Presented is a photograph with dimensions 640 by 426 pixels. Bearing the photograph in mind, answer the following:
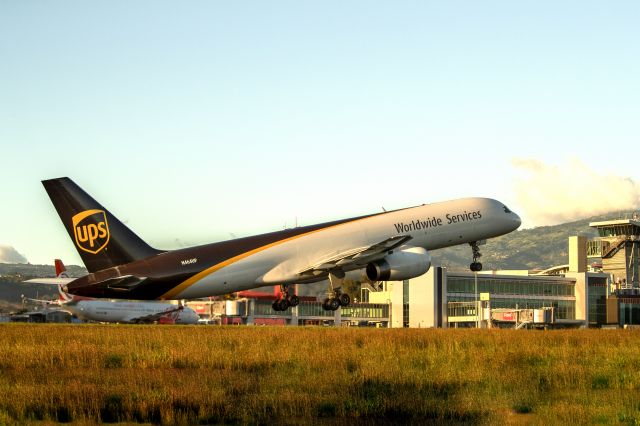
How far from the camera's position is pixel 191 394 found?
29219mm

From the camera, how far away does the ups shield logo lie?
5159cm

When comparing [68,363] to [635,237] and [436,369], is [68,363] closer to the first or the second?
[436,369]

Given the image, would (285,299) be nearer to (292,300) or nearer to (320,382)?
(292,300)

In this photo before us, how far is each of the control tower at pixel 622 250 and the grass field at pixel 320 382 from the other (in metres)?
130

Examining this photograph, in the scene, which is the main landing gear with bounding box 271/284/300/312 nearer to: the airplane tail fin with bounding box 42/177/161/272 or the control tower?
the airplane tail fin with bounding box 42/177/161/272

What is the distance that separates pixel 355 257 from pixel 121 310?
86734 millimetres

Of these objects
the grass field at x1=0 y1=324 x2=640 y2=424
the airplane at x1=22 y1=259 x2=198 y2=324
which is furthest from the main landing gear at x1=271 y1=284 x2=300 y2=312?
the airplane at x1=22 y1=259 x2=198 y2=324

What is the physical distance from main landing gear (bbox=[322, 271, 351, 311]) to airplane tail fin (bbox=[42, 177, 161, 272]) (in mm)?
12683

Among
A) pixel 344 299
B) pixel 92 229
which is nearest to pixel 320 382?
pixel 92 229

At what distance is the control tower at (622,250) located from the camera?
17912 centimetres

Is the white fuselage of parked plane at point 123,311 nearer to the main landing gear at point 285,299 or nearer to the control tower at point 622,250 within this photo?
the main landing gear at point 285,299

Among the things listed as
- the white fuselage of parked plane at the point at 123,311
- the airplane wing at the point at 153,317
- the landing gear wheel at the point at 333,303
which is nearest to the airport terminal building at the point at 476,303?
the white fuselage of parked plane at the point at 123,311

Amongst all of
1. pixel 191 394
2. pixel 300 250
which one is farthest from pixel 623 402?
pixel 300 250

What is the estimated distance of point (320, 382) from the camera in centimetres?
3434
